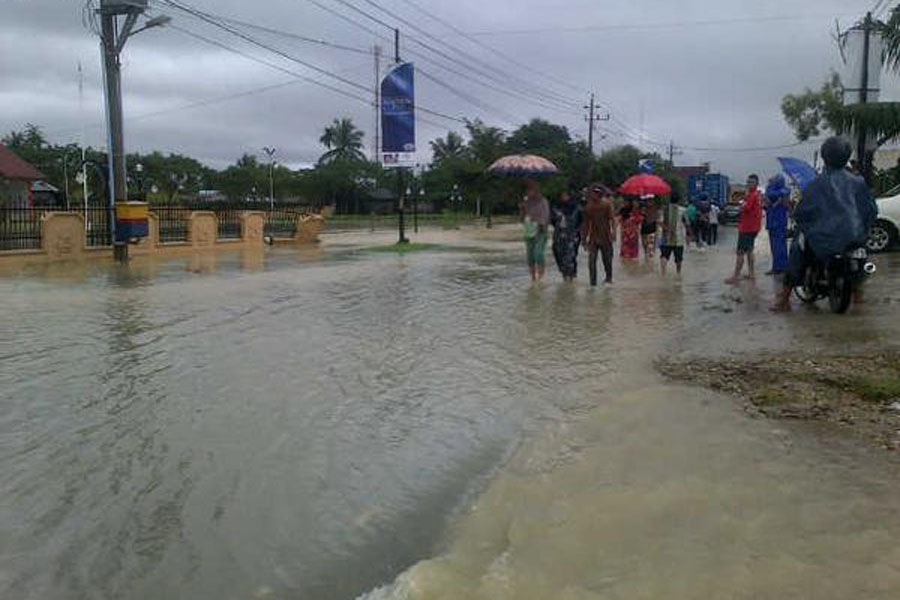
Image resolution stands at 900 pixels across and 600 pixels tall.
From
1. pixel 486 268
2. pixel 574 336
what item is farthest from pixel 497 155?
pixel 574 336

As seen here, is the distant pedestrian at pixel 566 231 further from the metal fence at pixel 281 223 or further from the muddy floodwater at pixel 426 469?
the metal fence at pixel 281 223

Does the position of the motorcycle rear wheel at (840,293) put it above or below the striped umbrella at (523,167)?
below

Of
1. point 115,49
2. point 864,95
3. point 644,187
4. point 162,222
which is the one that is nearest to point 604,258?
point 864,95

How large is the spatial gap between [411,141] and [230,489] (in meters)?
25.7

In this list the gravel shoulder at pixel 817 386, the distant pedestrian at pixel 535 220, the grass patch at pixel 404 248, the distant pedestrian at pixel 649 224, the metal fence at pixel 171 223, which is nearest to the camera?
the gravel shoulder at pixel 817 386

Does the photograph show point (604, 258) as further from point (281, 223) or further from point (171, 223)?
point (281, 223)

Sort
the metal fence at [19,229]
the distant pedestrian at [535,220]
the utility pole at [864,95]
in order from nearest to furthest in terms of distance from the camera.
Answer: the utility pole at [864,95], the distant pedestrian at [535,220], the metal fence at [19,229]

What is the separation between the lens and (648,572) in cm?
351

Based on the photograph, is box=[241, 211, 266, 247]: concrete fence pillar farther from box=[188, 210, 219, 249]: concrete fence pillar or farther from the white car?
the white car

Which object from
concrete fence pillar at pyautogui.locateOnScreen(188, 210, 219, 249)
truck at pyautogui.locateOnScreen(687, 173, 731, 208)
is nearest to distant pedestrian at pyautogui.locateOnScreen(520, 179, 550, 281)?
concrete fence pillar at pyautogui.locateOnScreen(188, 210, 219, 249)

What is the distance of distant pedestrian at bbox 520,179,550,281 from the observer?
1418cm

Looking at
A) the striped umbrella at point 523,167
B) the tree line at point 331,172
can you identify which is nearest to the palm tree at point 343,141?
the tree line at point 331,172

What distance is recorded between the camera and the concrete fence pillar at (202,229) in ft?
91.0

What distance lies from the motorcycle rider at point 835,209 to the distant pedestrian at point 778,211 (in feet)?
12.4
